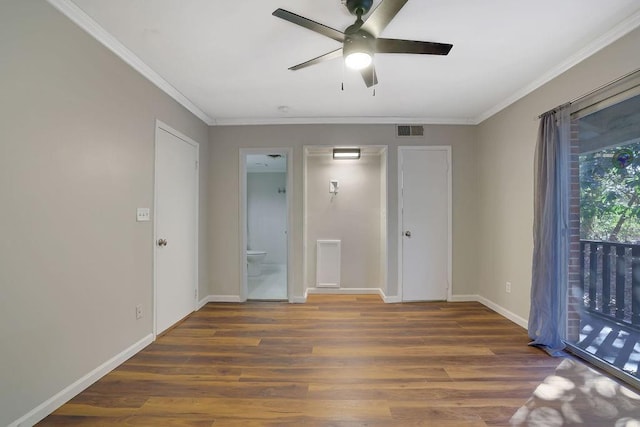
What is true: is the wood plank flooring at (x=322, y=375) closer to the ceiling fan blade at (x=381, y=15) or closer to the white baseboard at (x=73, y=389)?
the white baseboard at (x=73, y=389)

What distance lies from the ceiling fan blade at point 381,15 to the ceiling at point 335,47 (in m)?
0.32

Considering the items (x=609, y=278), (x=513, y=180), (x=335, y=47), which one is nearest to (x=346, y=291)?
(x=513, y=180)

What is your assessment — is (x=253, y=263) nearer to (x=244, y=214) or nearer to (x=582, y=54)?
(x=244, y=214)

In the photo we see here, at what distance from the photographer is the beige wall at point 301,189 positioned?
3.94 meters

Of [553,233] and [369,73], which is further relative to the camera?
[553,233]

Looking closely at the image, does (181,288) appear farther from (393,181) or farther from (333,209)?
(393,181)

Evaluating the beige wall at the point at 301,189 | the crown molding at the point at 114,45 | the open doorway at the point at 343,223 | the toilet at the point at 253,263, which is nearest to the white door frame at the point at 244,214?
Result: the beige wall at the point at 301,189

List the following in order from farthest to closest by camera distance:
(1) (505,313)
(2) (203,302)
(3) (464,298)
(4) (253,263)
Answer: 1. (4) (253,263)
2. (3) (464,298)
3. (2) (203,302)
4. (1) (505,313)

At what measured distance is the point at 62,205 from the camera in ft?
5.82

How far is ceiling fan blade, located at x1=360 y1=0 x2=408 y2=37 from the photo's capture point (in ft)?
4.82

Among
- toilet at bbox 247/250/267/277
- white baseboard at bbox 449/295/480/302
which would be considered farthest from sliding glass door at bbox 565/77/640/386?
toilet at bbox 247/250/267/277

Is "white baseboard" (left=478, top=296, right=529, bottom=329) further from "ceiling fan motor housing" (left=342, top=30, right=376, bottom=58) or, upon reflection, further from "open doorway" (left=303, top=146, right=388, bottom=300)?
"ceiling fan motor housing" (left=342, top=30, right=376, bottom=58)

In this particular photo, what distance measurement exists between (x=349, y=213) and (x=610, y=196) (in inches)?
114

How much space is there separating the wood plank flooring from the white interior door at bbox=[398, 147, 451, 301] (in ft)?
2.17
